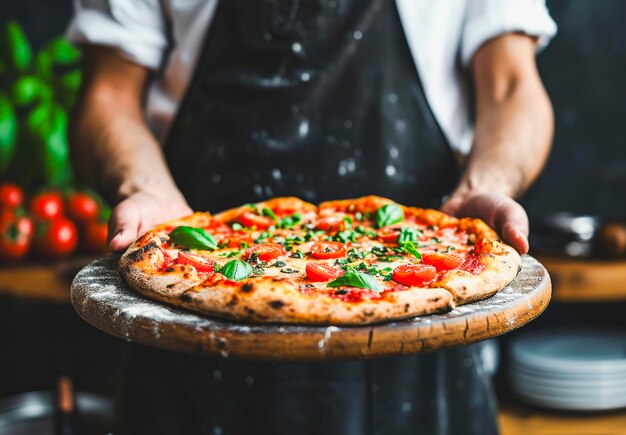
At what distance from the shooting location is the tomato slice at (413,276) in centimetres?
132

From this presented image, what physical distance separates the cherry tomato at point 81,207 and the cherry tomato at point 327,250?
1924 mm

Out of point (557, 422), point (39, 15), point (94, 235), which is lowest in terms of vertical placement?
point (557, 422)

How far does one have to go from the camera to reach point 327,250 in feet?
4.95

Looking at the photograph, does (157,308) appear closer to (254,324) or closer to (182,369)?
(254,324)

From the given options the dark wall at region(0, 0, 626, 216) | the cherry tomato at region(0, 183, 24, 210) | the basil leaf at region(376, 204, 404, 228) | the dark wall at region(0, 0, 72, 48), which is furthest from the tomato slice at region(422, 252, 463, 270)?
the dark wall at region(0, 0, 72, 48)

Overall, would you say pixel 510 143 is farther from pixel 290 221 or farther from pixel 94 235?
pixel 94 235

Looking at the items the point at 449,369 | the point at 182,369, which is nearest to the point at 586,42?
the point at 449,369

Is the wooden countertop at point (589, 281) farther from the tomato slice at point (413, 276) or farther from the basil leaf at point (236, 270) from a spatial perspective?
the basil leaf at point (236, 270)

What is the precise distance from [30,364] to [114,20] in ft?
7.53

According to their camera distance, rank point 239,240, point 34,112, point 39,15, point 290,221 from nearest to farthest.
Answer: point 239,240 < point 290,221 < point 34,112 < point 39,15

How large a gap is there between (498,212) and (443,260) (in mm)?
258

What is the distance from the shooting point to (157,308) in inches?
48.8

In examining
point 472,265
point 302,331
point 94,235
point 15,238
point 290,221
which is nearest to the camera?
point 302,331

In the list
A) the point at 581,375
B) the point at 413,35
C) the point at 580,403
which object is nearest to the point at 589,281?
the point at 581,375
